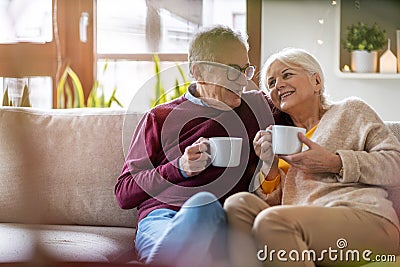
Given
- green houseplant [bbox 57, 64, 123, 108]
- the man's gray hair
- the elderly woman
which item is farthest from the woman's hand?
green houseplant [bbox 57, 64, 123, 108]

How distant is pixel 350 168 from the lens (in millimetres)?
1706

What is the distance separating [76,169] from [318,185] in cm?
86

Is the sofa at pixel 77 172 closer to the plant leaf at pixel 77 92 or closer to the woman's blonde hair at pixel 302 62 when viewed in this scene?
the woman's blonde hair at pixel 302 62

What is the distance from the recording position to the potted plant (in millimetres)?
3205

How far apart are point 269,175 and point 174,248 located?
434mm

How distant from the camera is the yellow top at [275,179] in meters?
1.87

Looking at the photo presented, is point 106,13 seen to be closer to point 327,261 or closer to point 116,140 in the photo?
point 116,140

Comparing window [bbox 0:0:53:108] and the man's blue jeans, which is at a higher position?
window [bbox 0:0:53:108]

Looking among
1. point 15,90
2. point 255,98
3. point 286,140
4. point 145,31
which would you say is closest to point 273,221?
point 286,140

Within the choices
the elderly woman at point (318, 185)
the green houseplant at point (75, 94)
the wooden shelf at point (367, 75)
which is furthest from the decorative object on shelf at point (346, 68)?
the elderly woman at point (318, 185)

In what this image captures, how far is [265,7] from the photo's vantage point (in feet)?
10.9

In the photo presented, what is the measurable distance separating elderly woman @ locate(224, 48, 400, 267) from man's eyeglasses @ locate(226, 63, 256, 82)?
5 centimetres

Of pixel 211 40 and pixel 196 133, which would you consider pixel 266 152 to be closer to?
pixel 196 133

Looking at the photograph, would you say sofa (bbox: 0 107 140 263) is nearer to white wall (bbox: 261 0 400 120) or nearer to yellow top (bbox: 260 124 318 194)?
yellow top (bbox: 260 124 318 194)
